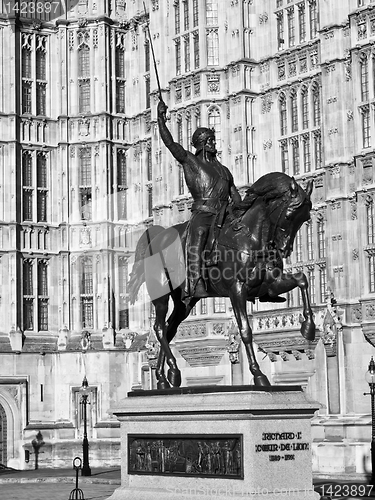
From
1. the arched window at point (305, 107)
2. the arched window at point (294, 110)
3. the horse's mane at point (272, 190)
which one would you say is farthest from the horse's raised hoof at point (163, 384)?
the arched window at point (294, 110)

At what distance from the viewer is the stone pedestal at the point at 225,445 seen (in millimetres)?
18266

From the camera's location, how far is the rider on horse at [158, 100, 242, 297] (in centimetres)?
2056

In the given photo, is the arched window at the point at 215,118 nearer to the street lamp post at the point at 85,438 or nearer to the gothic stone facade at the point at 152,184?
the gothic stone facade at the point at 152,184

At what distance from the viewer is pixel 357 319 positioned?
38156 mm

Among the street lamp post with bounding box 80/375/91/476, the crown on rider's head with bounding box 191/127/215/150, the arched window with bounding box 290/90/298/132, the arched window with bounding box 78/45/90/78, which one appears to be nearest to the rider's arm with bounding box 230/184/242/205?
the crown on rider's head with bounding box 191/127/215/150

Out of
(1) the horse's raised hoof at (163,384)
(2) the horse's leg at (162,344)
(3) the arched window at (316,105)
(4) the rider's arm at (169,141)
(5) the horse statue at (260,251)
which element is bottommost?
(1) the horse's raised hoof at (163,384)

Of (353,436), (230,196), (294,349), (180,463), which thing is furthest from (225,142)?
(180,463)

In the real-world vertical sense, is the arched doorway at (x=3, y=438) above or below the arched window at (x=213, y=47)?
below

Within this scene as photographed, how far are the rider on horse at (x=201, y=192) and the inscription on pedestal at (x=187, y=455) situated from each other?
283 centimetres

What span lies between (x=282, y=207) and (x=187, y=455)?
455cm

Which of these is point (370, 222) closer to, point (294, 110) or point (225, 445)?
point (294, 110)

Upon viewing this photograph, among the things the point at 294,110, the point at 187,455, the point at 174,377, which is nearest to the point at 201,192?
the point at 174,377

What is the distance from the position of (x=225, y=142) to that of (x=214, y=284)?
78.9 feet

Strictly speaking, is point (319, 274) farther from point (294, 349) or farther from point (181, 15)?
point (181, 15)
